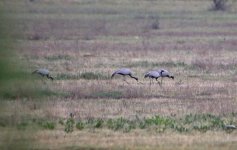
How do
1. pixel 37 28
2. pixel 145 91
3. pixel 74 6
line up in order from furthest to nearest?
pixel 74 6, pixel 37 28, pixel 145 91

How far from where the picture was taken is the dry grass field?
1173 cm

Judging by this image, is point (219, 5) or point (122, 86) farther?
point (219, 5)

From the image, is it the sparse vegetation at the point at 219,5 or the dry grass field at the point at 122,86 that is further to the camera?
the sparse vegetation at the point at 219,5

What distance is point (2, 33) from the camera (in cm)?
886

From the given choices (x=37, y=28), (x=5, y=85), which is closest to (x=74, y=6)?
(x=37, y=28)

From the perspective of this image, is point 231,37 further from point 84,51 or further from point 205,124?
point 205,124

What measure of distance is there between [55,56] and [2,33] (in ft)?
63.8

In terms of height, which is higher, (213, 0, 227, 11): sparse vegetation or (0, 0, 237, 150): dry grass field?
(213, 0, 227, 11): sparse vegetation

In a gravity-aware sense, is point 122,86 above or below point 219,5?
below

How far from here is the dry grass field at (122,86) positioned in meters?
11.7

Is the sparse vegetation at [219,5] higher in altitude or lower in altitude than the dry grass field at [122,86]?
higher

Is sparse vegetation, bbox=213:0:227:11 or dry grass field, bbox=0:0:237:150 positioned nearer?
dry grass field, bbox=0:0:237:150

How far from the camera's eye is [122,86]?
21.4 meters

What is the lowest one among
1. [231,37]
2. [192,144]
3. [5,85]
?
[192,144]
